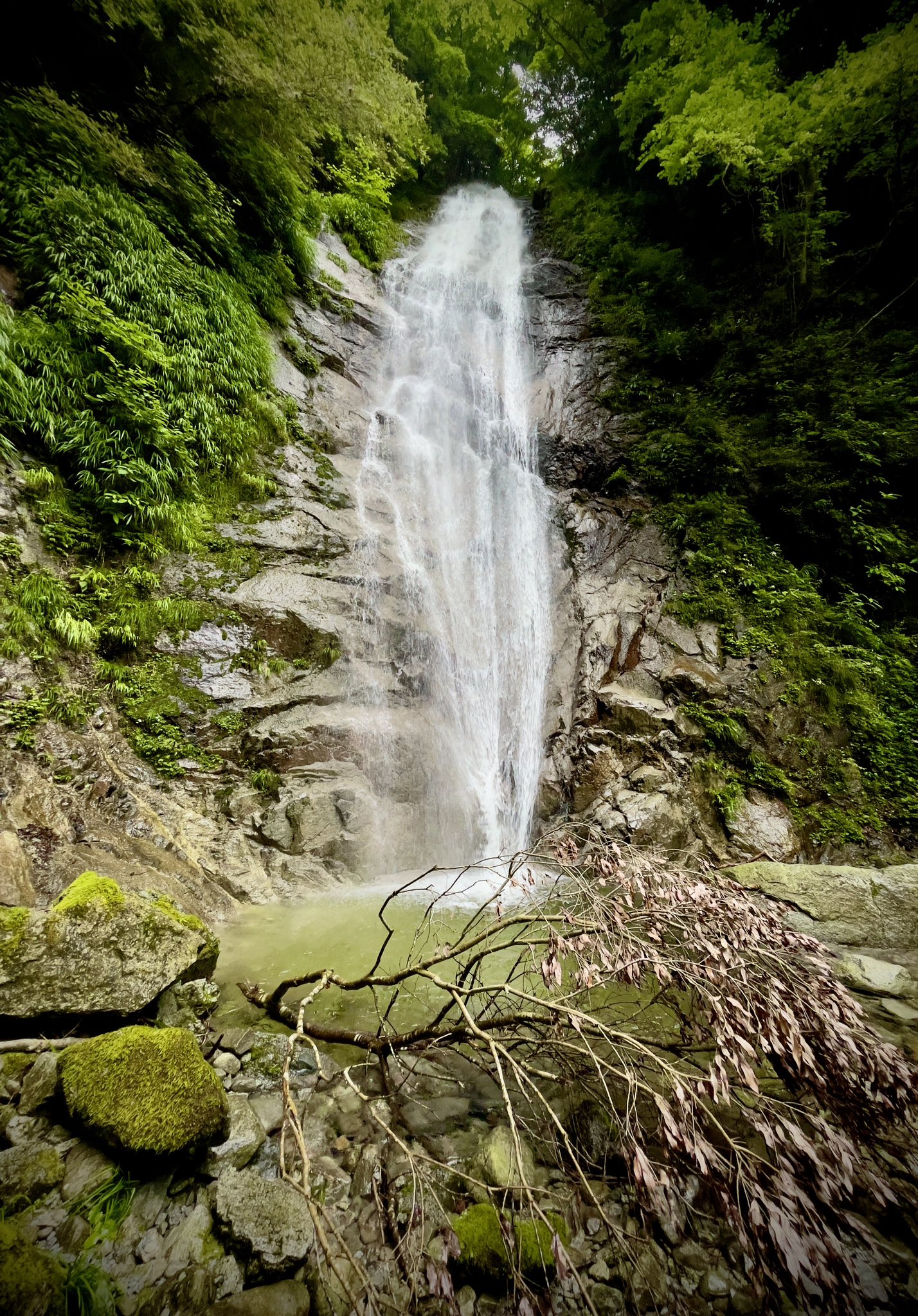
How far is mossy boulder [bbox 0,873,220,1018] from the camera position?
236 centimetres

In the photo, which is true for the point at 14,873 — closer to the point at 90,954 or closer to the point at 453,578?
the point at 90,954

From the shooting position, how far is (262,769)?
19.5 feet

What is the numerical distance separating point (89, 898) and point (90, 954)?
30 centimetres

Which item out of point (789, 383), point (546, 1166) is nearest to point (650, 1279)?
point (546, 1166)

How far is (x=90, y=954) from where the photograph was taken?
2.56m

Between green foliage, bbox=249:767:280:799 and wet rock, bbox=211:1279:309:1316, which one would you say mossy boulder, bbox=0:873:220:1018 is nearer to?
wet rock, bbox=211:1279:309:1316

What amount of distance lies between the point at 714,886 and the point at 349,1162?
7.28 feet

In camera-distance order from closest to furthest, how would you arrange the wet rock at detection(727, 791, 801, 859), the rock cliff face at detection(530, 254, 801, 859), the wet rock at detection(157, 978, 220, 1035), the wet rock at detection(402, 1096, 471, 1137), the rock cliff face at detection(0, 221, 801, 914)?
the wet rock at detection(402, 1096, 471, 1137) < the wet rock at detection(157, 978, 220, 1035) < the rock cliff face at detection(0, 221, 801, 914) < the wet rock at detection(727, 791, 801, 859) < the rock cliff face at detection(530, 254, 801, 859)

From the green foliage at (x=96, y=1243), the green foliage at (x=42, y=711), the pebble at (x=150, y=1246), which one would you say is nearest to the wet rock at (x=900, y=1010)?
the pebble at (x=150, y=1246)

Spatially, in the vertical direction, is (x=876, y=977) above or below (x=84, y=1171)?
below

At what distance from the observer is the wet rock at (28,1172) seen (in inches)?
70.2

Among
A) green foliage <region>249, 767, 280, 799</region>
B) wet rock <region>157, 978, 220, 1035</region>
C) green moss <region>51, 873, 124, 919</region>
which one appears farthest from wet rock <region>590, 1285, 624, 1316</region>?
green foliage <region>249, 767, 280, 799</region>

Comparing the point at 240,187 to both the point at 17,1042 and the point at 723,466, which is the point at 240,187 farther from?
the point at 17,1042

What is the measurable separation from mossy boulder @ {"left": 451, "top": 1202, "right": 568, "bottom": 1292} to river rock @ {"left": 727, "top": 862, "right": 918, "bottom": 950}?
307 cm
